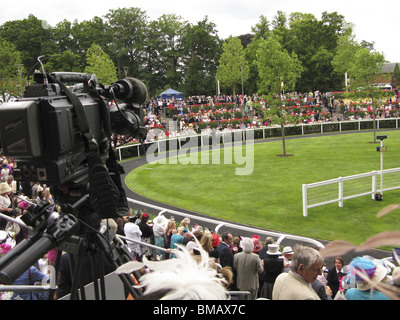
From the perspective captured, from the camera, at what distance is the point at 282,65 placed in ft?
74.7

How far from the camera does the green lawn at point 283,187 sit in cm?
1097

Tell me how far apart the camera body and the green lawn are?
797 cm

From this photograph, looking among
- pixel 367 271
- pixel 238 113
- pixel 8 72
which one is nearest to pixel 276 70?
pixel 238 113

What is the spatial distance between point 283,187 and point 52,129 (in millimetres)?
13630

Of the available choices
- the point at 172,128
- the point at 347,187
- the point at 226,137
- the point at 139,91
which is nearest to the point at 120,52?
the point at 172,128

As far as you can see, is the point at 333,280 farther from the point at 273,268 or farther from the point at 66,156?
the point at 66,156

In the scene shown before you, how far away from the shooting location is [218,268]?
5.66m

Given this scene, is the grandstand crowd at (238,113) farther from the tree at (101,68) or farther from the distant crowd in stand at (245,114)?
the tree at (101,68)

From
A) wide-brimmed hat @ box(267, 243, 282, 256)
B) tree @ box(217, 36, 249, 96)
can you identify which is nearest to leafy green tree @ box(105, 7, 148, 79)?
tree @ box(217, 36, 249, 96)

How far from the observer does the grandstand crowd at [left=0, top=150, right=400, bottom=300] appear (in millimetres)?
1462

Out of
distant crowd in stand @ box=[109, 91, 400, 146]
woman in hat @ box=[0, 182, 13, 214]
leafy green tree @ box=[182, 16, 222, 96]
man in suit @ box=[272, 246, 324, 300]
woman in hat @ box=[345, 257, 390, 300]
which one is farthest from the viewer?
leafy green tree @ box=[182, 16, 222, 96]

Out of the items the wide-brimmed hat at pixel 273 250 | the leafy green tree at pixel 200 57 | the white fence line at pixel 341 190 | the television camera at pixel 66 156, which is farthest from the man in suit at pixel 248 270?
the leafy green tree at pixel 200 57

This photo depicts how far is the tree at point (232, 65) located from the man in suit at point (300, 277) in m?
49.5

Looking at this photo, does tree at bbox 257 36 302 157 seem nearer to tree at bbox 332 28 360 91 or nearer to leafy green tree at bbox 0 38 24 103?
leafy green tree at bbox 0 38 24 103
